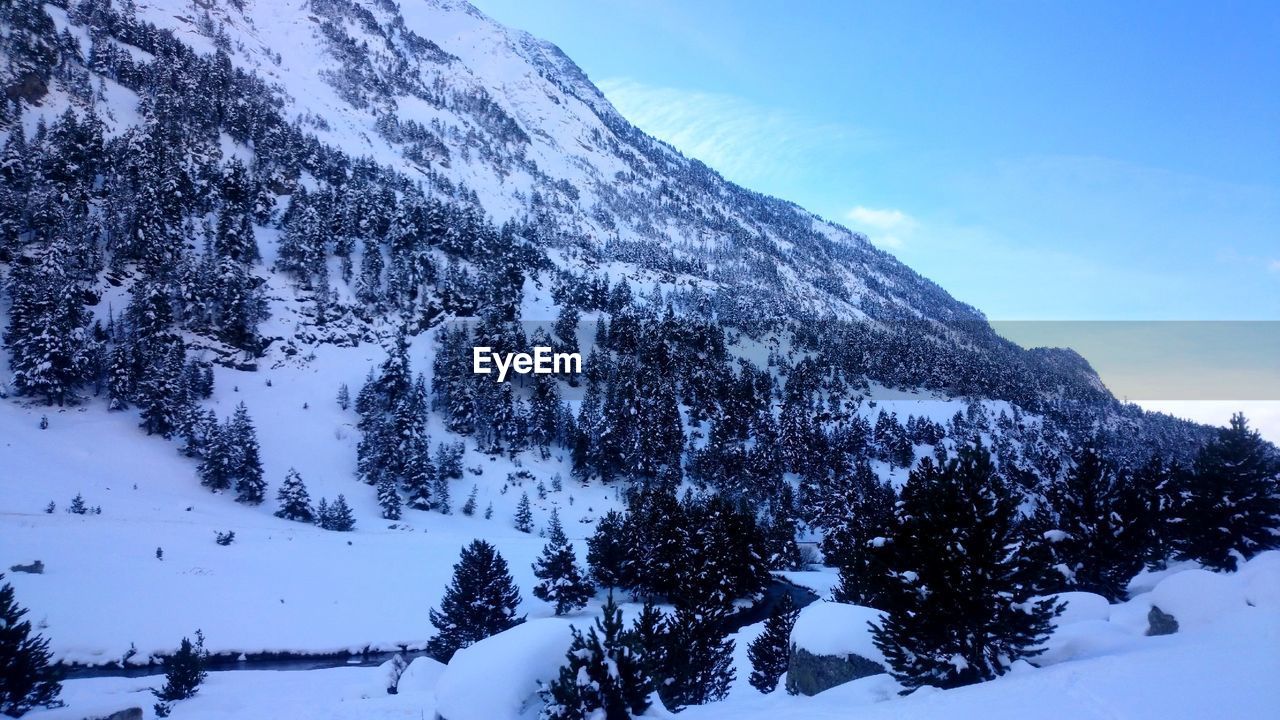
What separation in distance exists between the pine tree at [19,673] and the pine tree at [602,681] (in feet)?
53.6

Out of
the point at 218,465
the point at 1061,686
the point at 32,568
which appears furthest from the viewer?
the point at 218,465

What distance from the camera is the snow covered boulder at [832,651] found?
1912 centimetres

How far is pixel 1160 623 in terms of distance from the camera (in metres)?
18.3

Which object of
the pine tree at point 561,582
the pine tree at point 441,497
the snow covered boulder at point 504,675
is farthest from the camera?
the pine tree at point 441,497

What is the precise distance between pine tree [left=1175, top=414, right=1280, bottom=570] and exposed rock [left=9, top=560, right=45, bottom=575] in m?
69.7

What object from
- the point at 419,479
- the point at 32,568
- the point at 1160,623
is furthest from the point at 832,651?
the point at 419,479

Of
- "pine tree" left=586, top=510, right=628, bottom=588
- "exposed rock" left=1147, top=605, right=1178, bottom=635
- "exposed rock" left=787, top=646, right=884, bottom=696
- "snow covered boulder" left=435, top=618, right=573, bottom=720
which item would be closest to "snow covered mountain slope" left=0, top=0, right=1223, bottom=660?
"pine tree" left=586, top=510, right=628, bottom=588

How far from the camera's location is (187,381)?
233 ft

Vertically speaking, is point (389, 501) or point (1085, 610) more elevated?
point (389, 501)

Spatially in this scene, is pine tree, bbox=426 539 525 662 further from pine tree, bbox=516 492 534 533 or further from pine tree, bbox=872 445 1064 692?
pine tree, bbox=516 492 534 533

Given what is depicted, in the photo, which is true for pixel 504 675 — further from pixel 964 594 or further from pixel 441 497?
pixel 441 497

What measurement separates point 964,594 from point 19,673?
1086 inches

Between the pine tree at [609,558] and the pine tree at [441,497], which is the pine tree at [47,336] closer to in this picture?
the pine tree at [441,497]

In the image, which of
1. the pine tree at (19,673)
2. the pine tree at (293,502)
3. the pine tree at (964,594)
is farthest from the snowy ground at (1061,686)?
the pine tree at (293,502)
